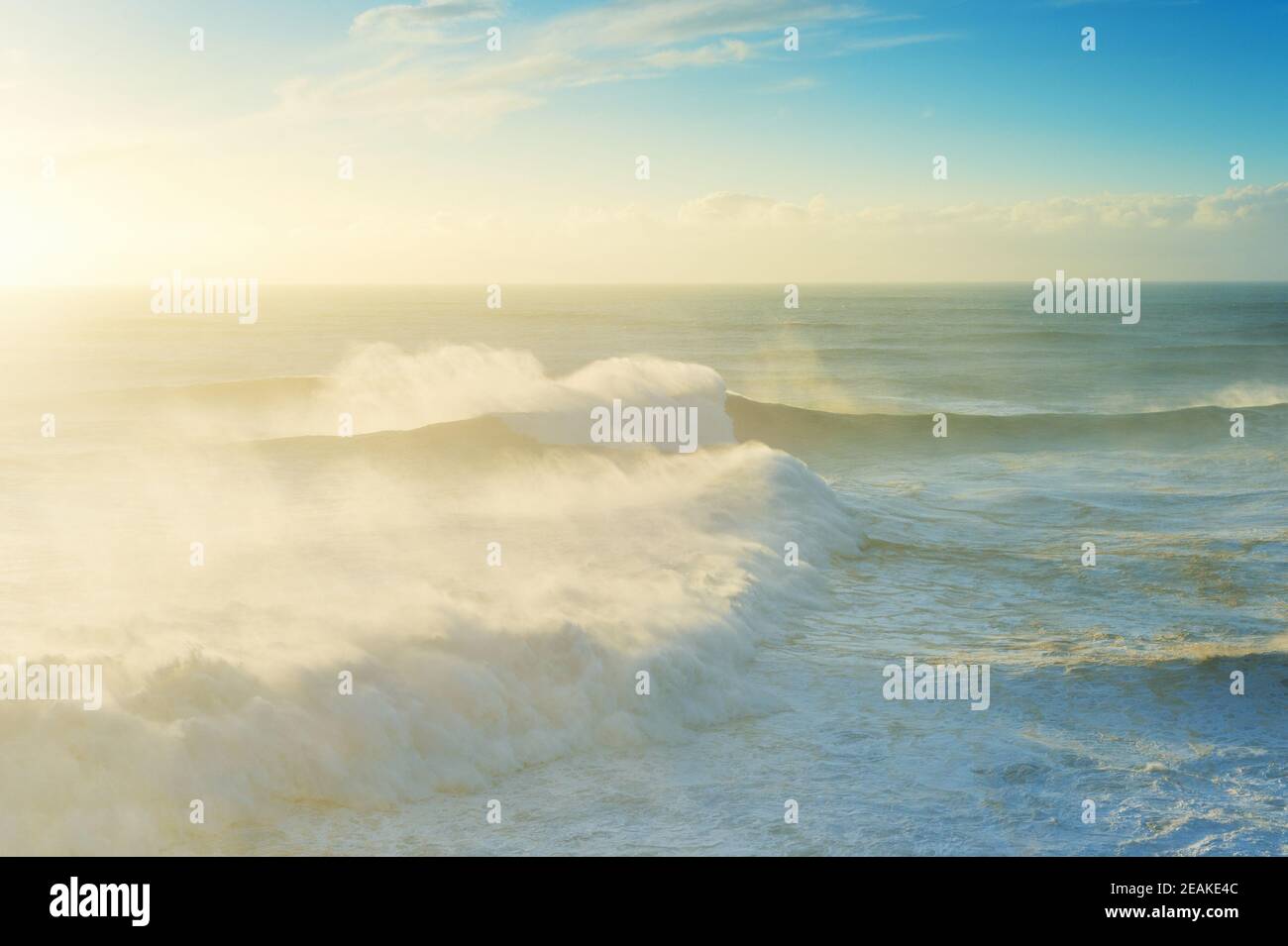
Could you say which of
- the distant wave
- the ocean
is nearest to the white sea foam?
the ocean

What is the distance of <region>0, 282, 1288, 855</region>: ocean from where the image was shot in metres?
6.30

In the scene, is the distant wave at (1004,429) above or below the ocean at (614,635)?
above

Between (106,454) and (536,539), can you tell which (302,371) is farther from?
(536,539)

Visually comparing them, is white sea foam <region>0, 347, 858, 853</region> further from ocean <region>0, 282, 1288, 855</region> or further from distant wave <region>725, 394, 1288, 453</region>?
distant wave <region>725, 394, 1288, 453</region>

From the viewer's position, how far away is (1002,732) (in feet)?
25.5

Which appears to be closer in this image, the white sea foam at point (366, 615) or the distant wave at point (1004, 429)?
the white sea foam at point (366, 615)

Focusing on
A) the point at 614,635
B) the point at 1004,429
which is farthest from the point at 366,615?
the point at 1004,429

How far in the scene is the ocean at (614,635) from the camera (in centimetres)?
630

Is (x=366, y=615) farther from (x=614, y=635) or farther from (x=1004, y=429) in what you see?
(x=1004, y=429)

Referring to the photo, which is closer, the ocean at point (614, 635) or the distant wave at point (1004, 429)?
the ocean at point (614, 635)

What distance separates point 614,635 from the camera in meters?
8.80

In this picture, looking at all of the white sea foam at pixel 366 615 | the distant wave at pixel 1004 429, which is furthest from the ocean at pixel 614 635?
the distant wave at pixel 1004 429

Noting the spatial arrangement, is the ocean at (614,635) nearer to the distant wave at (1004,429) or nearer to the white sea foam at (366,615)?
the white sea foam at (366,615)

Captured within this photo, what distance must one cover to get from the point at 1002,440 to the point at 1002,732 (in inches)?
717
